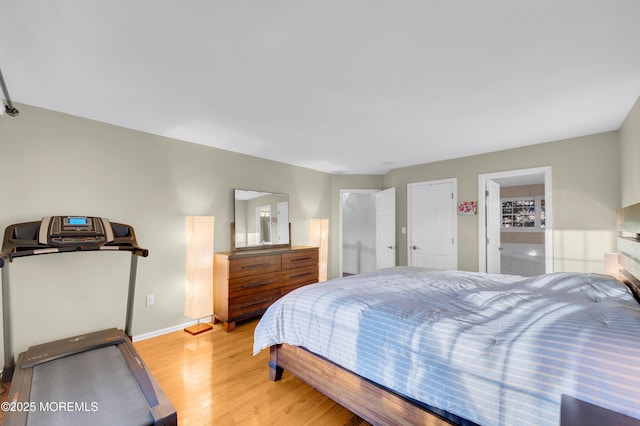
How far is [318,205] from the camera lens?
18.0ft

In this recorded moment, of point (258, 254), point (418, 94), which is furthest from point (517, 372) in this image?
point (258, 254)

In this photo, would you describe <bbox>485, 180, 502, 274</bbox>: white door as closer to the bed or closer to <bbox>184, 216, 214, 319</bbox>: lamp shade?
the bed

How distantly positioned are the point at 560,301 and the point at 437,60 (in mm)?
1735

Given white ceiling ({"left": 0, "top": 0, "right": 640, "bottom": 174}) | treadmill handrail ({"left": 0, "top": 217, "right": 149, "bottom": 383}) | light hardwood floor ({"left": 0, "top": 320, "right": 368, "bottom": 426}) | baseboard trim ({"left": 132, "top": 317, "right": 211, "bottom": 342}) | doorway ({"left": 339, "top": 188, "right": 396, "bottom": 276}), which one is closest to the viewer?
white ceiling ({"left": 0, "top": 0, "right": 640, "bottom": 174})

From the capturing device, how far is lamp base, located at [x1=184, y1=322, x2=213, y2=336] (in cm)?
339

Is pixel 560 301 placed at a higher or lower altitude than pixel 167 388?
higher

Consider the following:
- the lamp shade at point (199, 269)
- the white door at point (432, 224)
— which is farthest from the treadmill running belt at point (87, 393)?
the white door at point (432, 224)

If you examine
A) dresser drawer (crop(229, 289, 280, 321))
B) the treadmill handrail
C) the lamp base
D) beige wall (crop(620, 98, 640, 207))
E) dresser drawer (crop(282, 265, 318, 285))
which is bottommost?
the lamp base

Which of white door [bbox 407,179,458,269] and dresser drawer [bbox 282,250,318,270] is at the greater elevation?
white door [bbox 407,179,458,269]

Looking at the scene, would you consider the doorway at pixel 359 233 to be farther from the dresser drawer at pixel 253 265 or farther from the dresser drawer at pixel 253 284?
the dresser drawer at pixel 253 284

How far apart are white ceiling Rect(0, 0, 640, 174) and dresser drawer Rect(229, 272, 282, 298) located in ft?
6.30

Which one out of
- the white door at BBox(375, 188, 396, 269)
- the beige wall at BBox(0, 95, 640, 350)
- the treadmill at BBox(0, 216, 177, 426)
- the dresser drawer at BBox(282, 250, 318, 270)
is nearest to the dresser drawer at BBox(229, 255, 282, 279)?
the dresser drawer at BBox(282, 250, 318, 270)

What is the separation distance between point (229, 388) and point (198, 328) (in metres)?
1.46

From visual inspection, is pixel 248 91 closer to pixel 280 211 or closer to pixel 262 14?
pixel 262 14
